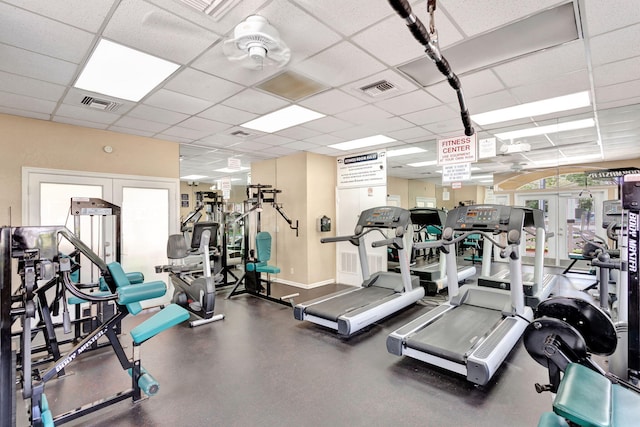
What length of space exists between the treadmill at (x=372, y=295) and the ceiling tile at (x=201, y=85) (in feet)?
8.03

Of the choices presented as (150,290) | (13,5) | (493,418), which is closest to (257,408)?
(150,290)

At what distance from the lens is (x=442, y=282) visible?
222 inches

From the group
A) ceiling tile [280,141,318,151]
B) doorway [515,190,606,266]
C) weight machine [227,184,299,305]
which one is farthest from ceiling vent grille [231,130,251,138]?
doorway [515,190,606,266]

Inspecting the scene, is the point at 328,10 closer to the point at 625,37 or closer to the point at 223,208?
the point at 625,37

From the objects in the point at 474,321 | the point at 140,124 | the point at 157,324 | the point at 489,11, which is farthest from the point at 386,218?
the point at 140,124

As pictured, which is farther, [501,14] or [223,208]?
[223,208]

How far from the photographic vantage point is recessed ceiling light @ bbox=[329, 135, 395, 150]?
5414 mm

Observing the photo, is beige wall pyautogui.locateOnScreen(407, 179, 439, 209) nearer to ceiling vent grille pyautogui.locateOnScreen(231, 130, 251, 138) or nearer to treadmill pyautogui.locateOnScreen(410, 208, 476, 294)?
treadmill pyautogui.locateOnScreen(410, 208, 476, 294)

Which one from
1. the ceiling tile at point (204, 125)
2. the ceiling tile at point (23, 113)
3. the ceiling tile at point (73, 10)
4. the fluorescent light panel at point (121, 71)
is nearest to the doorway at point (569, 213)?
the ceiling tile at point (204, 125)

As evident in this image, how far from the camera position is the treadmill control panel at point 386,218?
4676 millimetres

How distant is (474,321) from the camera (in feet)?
11.8

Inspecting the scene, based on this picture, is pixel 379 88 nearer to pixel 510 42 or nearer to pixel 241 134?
pixel 510 42

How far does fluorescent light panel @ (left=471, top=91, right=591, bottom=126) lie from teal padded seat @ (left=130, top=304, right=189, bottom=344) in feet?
14.1

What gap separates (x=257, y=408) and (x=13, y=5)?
130 inches
